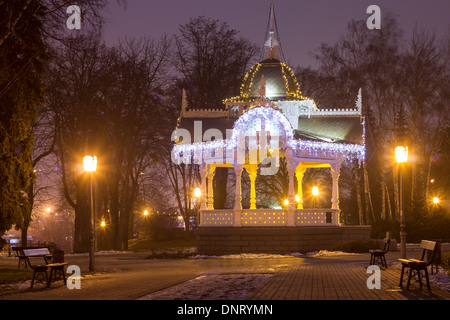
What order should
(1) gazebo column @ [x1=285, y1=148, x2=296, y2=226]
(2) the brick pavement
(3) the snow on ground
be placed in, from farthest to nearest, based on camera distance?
(1) gazebo column @ [x1=285, y1=148, x2=296, y2=226] → (3) the snow on ground → (2) the brick pavement

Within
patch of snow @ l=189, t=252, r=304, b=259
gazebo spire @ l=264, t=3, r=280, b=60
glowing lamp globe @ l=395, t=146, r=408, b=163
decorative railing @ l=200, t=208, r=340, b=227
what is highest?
gazebo spire @ l=264, t=3, r=280, b=60

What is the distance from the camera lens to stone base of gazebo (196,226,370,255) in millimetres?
31906

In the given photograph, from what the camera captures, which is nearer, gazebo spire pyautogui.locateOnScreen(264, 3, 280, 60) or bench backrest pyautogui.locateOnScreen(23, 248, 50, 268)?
bench backrest pyautogui.locateOnScreen(23, 248, 50, 268)

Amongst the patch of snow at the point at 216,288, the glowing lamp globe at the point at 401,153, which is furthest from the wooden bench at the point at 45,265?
the glowing lamp globe at the point at 401,153

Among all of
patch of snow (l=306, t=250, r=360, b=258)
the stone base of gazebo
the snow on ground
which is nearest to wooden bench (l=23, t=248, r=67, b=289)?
the snow on ground

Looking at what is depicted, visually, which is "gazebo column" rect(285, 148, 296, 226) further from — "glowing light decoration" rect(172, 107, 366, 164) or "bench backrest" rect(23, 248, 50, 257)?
Answer: "bench backrest" rect(23, 248, 50, 257)

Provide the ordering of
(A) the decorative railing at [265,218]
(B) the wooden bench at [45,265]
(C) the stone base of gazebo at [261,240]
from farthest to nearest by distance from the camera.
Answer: (A) the decorative railing at [265,218] < (C) the stone base of gazebo at [261,240] < (B) the wooden bench at [45,265]

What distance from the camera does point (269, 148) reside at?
107 feet

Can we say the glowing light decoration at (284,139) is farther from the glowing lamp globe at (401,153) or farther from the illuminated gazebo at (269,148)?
the glowing lamp globe at (401,153)


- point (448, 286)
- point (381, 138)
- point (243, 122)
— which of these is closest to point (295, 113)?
point (243, 122)

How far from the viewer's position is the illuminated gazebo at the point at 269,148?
31.8 meters

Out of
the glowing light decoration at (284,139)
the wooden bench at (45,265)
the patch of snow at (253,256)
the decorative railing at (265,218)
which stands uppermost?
the glowing light decoration at (284,139)

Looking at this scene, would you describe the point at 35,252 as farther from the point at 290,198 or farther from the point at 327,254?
the point at 290,198
